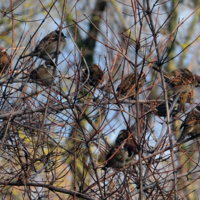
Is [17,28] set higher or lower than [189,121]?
higher

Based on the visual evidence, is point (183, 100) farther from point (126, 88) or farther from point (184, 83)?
point (126, 88)

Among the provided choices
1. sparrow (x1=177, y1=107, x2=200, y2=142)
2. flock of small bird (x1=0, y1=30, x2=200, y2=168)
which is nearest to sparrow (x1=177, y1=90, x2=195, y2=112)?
flock of small bird (x1=0, y1=30, x2=200, y2=168)

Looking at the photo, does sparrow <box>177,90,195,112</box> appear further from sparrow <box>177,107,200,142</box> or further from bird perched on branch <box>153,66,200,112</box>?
sparrow <box>177,107,200,142</box>

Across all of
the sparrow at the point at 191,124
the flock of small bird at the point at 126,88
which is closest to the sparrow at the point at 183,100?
the flock of small bird at the point at 126,88

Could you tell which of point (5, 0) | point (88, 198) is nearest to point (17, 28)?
point (5, 0)

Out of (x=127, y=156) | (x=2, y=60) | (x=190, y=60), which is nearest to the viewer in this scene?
(x=127, y=156)

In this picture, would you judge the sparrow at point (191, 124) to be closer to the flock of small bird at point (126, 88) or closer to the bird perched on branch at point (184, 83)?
the flock of small bird at point (126, 88)

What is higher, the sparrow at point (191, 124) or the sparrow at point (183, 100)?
the sparrow at point (183, 100)

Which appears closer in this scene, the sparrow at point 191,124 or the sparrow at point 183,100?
the sparrow at point 191,124

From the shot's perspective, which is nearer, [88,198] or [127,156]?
[88,198]

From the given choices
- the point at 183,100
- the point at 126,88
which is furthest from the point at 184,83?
the point at 126,88

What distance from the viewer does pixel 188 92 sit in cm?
727

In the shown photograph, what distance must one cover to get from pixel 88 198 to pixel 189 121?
100 inches

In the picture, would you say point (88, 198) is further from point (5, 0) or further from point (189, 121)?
point (5, 0)
